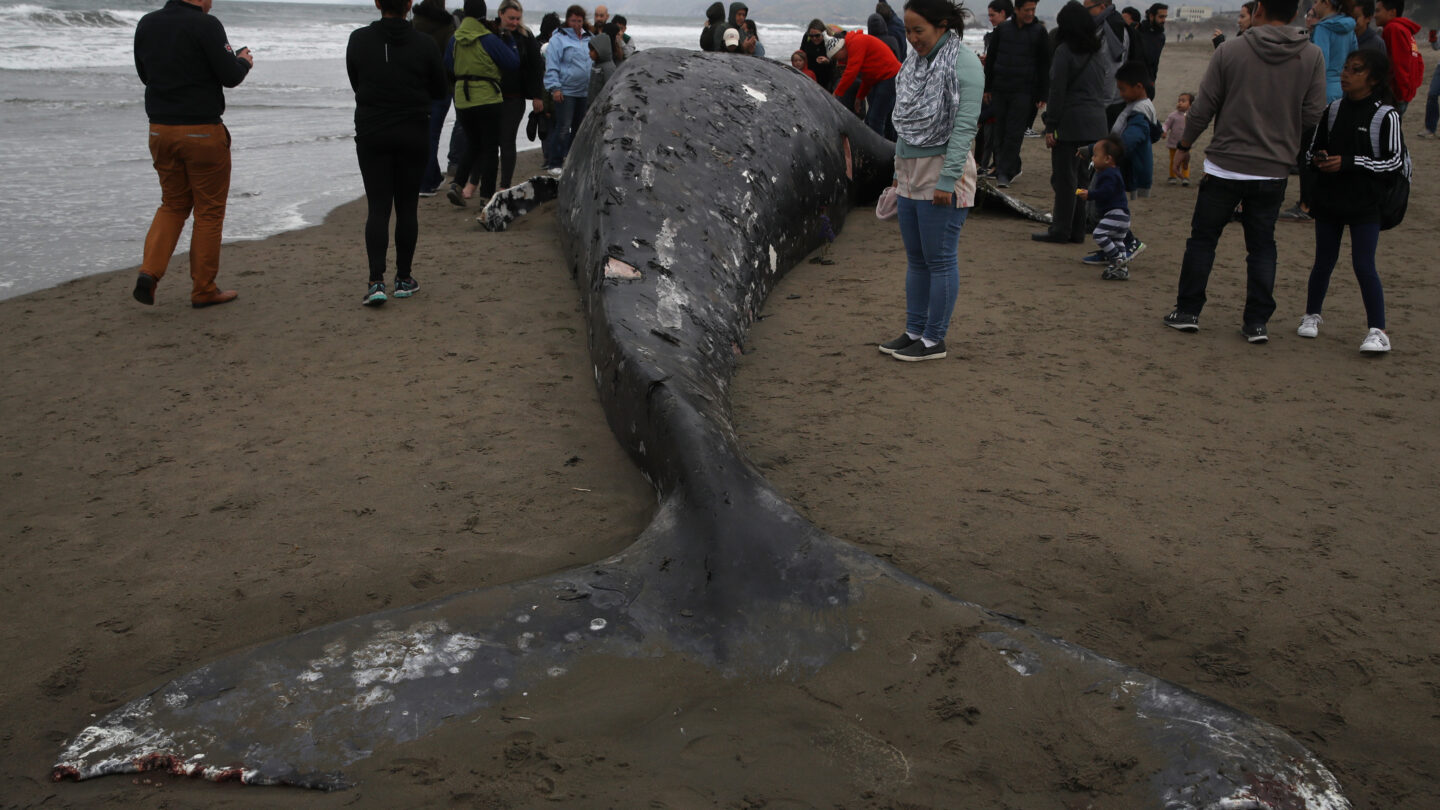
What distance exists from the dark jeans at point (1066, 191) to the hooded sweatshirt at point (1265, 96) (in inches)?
92.6

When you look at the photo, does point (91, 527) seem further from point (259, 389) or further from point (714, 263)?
point (714, 263)

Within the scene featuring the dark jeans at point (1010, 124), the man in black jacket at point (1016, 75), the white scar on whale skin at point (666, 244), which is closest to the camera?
the white scar on whale skin at point (666, 244)

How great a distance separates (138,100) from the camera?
60.0 ft

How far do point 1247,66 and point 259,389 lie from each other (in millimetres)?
5675

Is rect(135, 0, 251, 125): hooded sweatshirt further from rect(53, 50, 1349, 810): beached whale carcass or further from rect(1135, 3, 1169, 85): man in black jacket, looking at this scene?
rect(1135, 3, 1169, 85): man in black jacket

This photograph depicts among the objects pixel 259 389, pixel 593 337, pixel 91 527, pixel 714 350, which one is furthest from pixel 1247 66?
pixel 91 527

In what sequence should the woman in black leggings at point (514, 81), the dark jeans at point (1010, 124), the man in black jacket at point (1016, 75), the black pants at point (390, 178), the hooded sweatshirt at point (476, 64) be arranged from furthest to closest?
1. the dark jeans at point (1010, 124)
2. the man in black jacket at point (1016, 75)
3. the woman in black leggings at point (514, 81)
4. the hooded sweatshirt at point (476, 64)
5. the black pants at point (390, 178)

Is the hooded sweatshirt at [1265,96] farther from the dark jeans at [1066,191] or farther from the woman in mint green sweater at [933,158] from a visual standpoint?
the dark jeans at [1066,191]

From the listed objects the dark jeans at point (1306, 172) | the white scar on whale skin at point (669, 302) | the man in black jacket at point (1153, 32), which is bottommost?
the white scar on whale skin at point (669, 302)

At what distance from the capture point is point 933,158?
5316 millimetres

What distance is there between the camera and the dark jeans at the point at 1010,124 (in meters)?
10.5

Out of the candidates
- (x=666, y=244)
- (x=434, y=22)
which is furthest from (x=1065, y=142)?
(x=434, y=22)

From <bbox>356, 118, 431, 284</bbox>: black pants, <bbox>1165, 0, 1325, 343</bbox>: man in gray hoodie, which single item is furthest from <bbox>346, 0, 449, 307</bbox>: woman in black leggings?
<bbox>1165, 0, 1325, 343</bbox>: man in gray hoodie

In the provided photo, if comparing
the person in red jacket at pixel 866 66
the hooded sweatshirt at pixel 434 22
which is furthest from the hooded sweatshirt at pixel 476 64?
the person in red jacket at pixel 866 66
